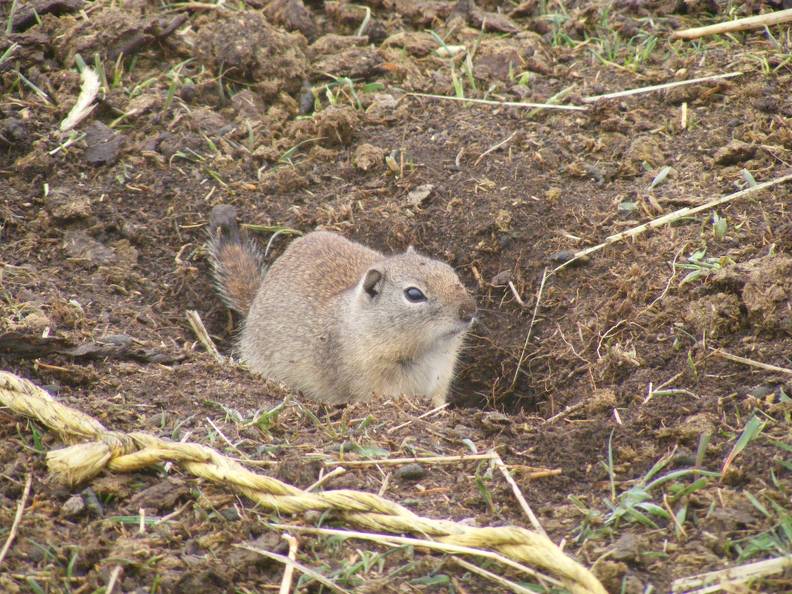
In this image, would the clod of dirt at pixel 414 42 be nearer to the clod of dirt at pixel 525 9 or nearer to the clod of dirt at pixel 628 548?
the clod of dirt at pixel 525 9

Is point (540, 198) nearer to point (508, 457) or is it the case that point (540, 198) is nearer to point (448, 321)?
point (448, 321)

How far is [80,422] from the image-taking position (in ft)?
12.4

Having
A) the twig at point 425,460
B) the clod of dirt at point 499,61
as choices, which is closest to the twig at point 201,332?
the twig at point 425,460

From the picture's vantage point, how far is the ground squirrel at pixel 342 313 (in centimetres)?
558

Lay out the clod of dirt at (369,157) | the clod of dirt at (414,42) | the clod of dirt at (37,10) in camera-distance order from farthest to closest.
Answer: the clod of dirt at (414,42) < the clod of dirt at (37,10) < the clod of dirt at (369,157)

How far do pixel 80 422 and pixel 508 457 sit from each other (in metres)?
1.90

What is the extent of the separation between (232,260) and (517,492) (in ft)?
10.9

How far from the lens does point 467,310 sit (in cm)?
541

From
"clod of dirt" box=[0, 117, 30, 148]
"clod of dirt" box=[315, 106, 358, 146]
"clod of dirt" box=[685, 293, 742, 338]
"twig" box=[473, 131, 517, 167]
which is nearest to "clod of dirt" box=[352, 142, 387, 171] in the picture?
"clod of dirt" box=[315, 106, 358, 146]

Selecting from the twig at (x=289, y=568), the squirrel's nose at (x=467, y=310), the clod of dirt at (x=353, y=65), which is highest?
the clod of dirt at (x=353, y=65)

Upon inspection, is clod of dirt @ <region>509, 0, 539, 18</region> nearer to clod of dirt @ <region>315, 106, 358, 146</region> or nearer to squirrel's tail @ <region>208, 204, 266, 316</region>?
clod of dirt @ <region>315, 106, 358, 146</region>

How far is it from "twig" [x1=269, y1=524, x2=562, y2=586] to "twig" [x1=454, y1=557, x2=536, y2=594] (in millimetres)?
39

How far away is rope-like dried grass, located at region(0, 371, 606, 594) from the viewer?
3127 millimetres

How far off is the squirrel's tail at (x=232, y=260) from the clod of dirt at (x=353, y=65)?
5.06 feet
